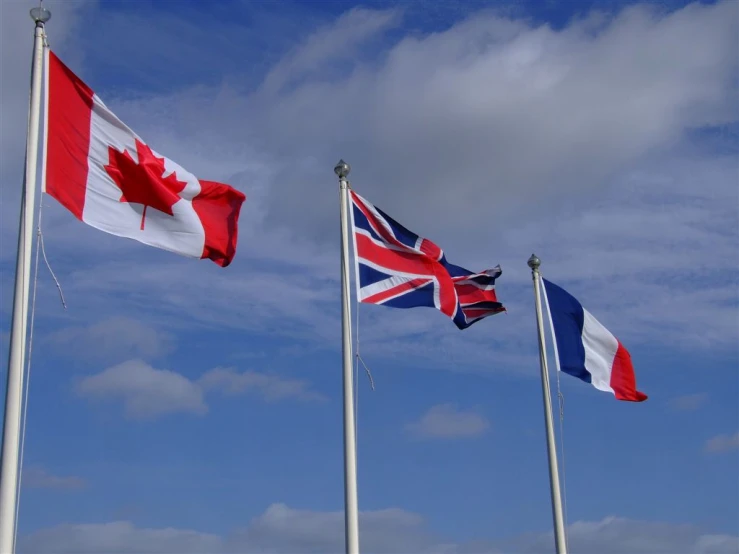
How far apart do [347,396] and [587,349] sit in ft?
51.3

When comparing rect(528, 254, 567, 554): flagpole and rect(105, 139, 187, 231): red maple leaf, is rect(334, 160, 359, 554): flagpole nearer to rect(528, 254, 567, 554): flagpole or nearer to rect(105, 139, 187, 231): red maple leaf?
rect(105, 139, 187, 231): red maple leaf

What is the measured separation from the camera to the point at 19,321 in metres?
20.1

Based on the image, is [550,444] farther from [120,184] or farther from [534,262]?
[120,184]

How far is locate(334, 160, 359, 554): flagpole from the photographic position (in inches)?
1049

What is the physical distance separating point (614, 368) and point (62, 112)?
2519 cm

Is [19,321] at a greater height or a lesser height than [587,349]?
lesser

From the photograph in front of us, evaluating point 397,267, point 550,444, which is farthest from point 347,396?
point 550,444

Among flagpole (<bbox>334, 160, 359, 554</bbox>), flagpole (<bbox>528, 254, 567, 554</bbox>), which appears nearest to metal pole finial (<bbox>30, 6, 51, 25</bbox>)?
flagpole (<bbox>334, 160, 359, 554</bbox>)

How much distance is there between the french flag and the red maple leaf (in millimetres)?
19410

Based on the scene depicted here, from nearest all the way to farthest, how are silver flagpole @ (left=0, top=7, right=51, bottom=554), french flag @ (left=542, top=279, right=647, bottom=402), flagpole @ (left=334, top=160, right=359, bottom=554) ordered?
silver flagpole @ (left=0, top=7, right=51, bottom=554), flagpole @ (left=334, top=160, right=359, bottom=554), french flag @ (left=542, top=279, right=647, bottom=402)

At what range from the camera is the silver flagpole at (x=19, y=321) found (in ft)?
63.2

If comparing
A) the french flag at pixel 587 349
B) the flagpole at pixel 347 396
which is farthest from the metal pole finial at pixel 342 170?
the french flag at pixel 587 349

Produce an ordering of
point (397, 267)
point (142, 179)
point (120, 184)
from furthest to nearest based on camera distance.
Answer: point (397, 267), point (142, 179), point (120, 184)

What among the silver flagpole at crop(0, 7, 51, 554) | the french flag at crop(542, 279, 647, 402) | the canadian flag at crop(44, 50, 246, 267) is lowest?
the silver flagpole at crop(0, 7, 51, 554)
